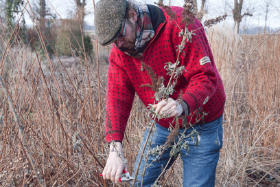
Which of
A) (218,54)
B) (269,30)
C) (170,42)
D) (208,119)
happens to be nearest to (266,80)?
(269,30)

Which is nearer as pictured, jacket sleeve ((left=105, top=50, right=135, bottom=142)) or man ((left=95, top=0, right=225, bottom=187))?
man ((left=95, top=0, right=225, bottom=187))

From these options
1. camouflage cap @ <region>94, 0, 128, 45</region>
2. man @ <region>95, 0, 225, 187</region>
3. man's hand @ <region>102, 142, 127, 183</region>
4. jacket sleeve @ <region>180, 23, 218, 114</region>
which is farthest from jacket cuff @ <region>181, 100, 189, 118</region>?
camouflage cap @ <region>94, 0, 128, 45</region>

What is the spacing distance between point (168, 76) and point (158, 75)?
0.06 meters

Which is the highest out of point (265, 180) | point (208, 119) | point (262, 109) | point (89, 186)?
point (208, 119)

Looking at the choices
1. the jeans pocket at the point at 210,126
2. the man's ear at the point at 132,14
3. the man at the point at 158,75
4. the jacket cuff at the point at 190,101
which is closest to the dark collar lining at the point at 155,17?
the man at the point at 158,75

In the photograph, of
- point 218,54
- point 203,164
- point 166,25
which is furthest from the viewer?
point 218,54

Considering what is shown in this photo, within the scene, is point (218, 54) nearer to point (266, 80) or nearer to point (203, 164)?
point (266, 80)

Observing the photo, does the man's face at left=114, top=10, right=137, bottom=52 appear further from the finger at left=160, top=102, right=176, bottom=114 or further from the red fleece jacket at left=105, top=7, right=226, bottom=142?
the finger at left=160, top=102, right=176, bottom=114

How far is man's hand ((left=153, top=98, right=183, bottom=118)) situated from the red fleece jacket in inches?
3.8

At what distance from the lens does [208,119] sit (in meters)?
1.18

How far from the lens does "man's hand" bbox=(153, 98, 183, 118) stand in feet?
2.24

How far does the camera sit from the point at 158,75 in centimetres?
115

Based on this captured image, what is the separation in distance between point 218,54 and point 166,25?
2.92 metres

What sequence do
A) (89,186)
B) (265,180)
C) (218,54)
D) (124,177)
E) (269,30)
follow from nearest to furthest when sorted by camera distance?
(124,177), (89,186), (265,180), (269,30), (218,54)
